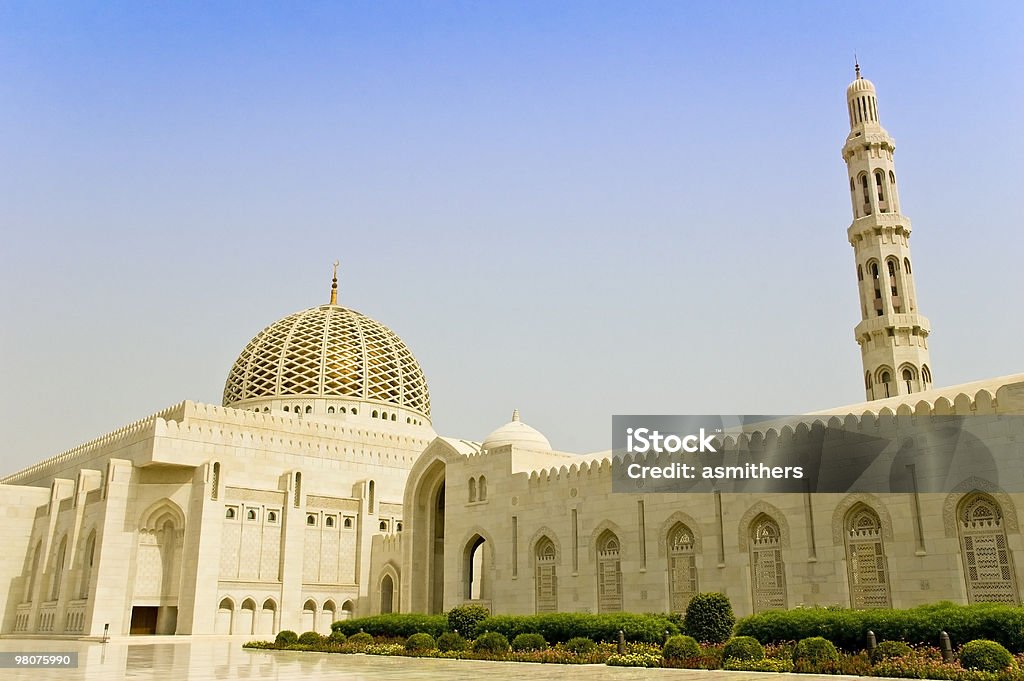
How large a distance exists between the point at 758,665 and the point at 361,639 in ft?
35.8

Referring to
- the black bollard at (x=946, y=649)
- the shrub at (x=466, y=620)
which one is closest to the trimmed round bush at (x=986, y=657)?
the black bollard at (x=946, y=649)

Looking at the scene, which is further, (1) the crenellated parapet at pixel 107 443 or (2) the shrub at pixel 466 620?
(1) the crenellated parapet at pixel 107 443

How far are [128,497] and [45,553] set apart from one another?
5.36m

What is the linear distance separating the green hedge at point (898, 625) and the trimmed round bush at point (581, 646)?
2700 millimetres

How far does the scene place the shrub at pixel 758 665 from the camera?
13.8 meters

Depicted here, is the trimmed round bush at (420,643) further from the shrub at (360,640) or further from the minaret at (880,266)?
the minaret at (880,266)

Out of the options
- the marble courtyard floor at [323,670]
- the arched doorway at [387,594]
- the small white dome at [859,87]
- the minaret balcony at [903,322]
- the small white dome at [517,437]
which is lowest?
the marble courtyard floor at [323,670]

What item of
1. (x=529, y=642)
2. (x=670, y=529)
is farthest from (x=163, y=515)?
(x=529, y=642)

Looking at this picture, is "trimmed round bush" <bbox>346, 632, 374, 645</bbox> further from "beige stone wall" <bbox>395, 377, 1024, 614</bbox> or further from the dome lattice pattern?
the dome lattice pattern

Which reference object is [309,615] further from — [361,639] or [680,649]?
[680,649]

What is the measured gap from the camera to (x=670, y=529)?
79.0 ft

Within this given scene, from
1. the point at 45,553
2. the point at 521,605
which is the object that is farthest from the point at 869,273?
the point at 45,553

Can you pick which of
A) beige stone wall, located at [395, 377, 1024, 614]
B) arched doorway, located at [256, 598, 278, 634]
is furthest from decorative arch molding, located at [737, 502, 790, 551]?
arched doorway, located at [256, 598, 278, 634]

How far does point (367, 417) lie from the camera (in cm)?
4228
